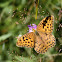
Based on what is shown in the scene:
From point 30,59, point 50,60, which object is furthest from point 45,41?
point 50,60

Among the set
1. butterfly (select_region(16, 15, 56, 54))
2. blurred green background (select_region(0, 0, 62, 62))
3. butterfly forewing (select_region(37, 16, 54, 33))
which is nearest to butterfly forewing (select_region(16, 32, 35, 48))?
butterfly (select_region(16, 15, 56, 54))

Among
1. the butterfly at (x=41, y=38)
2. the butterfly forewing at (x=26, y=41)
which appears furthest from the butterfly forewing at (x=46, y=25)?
the butterfly forewing at (x=26, y=41)

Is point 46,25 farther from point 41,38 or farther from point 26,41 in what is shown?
point 26,41

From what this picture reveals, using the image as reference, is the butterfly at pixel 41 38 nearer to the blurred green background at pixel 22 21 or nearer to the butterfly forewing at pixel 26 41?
the butterfly forewing at pixel 26 41

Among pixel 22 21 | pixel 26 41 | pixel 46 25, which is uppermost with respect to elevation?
pixel 22 21

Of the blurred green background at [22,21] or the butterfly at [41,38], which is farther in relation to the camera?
the blurred green background at [22,21]

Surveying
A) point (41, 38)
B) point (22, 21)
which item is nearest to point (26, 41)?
point (41, 38)
